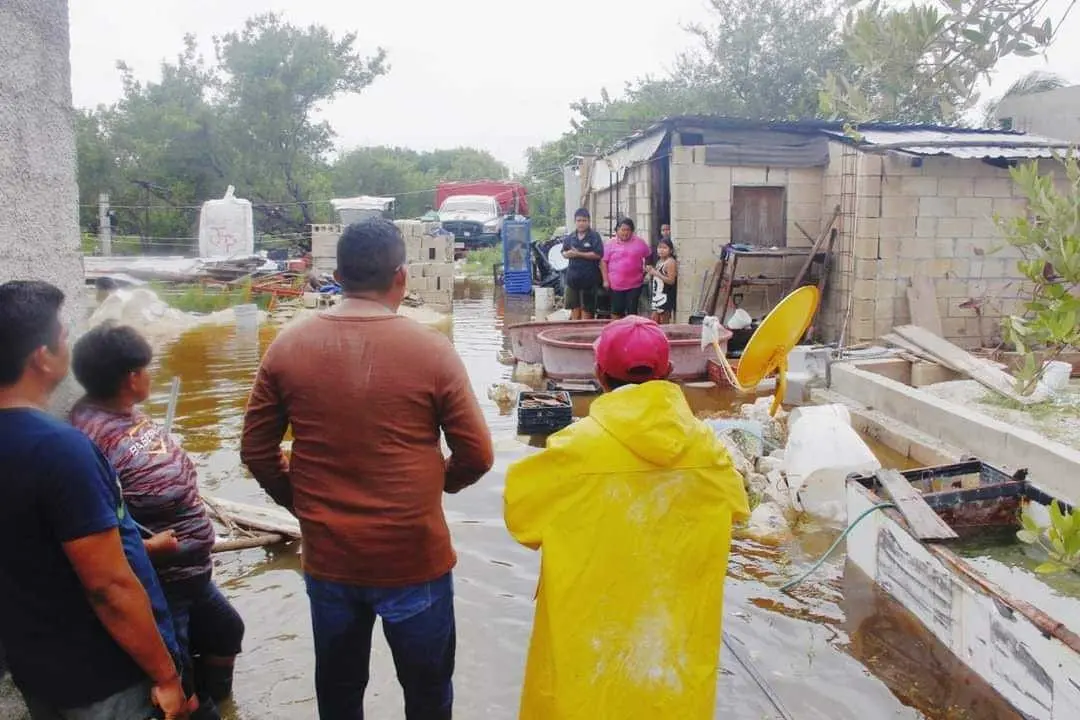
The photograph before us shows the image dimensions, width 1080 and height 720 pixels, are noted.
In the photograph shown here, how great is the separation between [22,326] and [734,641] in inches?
131

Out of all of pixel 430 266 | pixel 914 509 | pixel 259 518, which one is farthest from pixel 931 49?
pixel 430 266

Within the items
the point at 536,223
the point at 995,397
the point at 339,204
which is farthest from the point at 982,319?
the point at 536,223

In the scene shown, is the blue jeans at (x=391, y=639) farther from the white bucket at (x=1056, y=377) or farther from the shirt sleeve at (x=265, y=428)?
the white bucket at (x=1056, y=377)

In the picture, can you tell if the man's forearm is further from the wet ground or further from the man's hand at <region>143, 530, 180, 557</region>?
the wet ground

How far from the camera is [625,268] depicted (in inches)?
460

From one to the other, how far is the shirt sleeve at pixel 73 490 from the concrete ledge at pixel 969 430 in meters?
4.85

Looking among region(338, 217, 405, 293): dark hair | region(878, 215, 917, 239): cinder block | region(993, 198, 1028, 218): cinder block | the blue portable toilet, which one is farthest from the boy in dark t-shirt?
the blue portable toilet

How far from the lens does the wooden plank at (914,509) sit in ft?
14.0

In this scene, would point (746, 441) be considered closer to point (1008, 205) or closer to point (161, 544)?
point (161, 544)

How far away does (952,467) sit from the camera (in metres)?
5.30

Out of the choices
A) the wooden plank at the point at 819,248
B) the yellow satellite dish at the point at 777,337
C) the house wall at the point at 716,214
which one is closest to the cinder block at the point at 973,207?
the wooden plank at the point at 819,248

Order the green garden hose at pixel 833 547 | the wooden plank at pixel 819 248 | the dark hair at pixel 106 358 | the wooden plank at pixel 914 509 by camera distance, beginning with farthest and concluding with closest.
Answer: the wooden plank at pixel 819 248 < the green garden hose at pixel 833 547 < the wooden plank at pixel 914 509 < the dark hair at pixel 106 358

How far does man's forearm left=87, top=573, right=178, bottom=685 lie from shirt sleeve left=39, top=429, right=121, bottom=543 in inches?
6.7

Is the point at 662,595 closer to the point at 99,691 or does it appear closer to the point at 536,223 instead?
the point at 99,691
